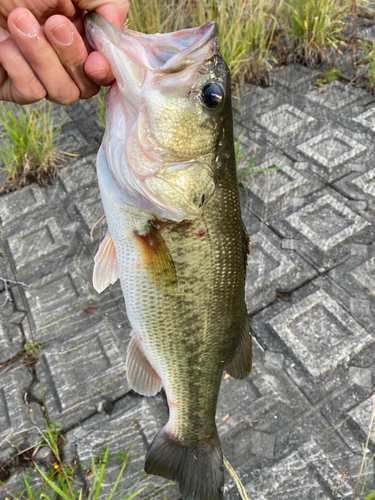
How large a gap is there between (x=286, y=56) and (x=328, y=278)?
2893 millimetres

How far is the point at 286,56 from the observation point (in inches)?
167

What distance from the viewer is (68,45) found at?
3.93 feet

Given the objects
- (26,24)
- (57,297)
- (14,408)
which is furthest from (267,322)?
(26,24)

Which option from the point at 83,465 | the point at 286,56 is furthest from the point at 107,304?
the point at 286,56

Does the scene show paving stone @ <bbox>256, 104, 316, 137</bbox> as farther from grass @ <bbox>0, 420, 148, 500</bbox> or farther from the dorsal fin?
grass @ <bbox>0, 420, 148, 500</bbox>

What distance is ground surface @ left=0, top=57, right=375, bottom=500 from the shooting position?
193 cm

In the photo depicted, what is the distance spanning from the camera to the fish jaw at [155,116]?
1.17 metres

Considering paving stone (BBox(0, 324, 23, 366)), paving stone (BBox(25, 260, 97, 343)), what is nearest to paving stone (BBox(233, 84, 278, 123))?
paving stone (BBox(25, 260, 97, 343))

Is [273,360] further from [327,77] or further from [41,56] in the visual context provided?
[327,77]

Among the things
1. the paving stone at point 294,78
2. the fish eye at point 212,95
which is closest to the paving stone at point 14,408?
the fish eye at point 212,95

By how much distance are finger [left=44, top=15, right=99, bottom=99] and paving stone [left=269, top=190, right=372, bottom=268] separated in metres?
1.89

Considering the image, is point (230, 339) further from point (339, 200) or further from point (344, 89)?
point (344, 89)

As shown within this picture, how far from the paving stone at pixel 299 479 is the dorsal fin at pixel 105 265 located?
1209 millimetres

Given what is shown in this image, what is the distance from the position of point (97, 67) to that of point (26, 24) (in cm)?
25
